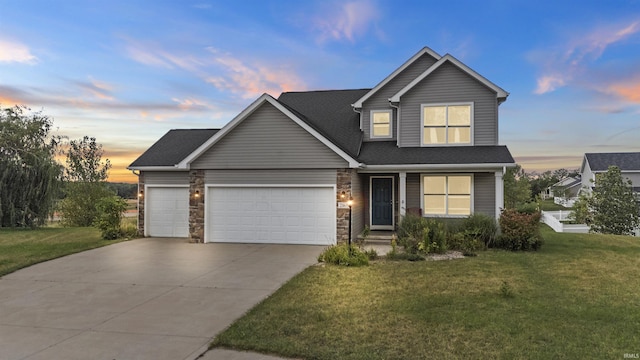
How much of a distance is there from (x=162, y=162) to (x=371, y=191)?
338 inches

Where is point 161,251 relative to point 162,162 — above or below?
below

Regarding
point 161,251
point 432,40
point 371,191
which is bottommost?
point 161,251

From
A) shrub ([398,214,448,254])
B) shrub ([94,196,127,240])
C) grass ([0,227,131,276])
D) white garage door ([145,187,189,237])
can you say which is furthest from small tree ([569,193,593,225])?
grass ([0,227,131,276])

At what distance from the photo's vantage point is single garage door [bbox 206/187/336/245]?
13.2 metres

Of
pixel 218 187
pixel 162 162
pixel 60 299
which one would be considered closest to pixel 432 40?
pixel 218 187

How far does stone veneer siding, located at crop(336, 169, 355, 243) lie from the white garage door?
21.2ft

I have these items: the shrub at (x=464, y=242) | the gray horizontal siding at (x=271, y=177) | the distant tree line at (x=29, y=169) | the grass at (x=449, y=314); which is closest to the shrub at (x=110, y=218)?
the distant tree line at (x=29, y=169)

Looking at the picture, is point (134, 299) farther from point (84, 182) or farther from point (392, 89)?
point (84, 182)

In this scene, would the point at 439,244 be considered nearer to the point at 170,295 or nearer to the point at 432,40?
the point at 170,295

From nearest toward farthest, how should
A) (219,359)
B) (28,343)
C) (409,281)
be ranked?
(219,359) → (28,343) → (409,281)

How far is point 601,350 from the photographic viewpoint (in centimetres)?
448

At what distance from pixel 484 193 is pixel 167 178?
12.4 m

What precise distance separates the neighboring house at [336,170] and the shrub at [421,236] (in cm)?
85

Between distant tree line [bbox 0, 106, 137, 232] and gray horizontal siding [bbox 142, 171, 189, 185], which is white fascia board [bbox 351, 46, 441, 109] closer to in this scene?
gray horizontal siding [bbox 142, 171, 189, 185]
